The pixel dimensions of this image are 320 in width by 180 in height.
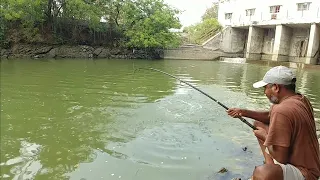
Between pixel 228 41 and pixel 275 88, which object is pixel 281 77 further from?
pixel 228 41

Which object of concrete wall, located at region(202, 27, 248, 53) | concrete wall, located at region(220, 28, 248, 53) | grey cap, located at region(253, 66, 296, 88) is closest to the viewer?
grey cap, located at region(253, 66, 296, 88)

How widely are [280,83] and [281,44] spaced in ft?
96.2

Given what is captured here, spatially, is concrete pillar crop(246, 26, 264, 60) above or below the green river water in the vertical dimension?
above

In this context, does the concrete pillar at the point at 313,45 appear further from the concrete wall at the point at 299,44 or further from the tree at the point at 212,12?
the tree at the point at 212,12

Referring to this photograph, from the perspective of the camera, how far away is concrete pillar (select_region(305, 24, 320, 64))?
2700 centimetres

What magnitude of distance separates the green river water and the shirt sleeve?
1959mm

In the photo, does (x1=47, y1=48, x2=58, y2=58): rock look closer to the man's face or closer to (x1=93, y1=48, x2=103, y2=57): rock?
(x1=93, y1=48, x2=103, y2=57): rock

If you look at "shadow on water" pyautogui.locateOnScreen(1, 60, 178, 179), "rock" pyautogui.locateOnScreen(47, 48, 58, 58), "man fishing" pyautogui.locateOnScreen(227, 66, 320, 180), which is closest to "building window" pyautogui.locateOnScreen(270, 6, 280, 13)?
"rock" pyautogui.locateOnScreen(47, 48, 58, 58)

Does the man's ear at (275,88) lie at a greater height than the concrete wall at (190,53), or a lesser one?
greater

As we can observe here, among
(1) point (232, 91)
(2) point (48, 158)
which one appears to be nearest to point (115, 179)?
(2) point (48, 158)

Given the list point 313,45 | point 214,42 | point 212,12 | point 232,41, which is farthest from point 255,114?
point 212,12

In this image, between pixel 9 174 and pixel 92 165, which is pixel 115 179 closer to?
pixel 92 165

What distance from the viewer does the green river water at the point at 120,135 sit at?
467 centimetres

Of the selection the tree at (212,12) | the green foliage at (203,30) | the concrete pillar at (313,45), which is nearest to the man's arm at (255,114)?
the concrete pillar at (313,45)
